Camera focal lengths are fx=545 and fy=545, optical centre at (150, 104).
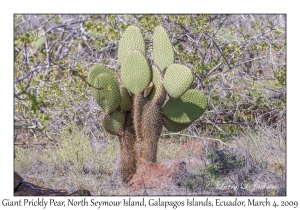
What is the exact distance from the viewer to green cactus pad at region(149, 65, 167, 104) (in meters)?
5.37

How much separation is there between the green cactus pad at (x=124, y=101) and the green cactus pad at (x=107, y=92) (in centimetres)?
14

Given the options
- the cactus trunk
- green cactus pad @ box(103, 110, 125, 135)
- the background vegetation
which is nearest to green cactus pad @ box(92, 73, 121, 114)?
green cactus pad @ box(103, 110, 125, 135)

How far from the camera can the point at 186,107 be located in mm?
5578

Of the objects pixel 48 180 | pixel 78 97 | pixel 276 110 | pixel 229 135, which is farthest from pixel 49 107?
pixel 276 110

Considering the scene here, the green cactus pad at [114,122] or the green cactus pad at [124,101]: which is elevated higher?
the green cactus pad at [124,101]

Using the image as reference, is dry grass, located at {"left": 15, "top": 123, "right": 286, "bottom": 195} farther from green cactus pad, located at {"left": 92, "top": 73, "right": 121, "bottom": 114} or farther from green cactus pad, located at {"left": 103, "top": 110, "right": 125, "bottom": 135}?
green cactus pad, located at {"left": 92, "top": 73, "right": 121, "bottom": 114}

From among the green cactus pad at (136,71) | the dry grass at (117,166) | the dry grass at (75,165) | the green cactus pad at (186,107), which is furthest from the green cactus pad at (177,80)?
the dry grass at (75,165)

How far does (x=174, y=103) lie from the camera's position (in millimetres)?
5562

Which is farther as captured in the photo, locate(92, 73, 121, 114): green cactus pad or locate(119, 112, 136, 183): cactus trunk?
locate(119, 112, 136, 183): cactus trunk

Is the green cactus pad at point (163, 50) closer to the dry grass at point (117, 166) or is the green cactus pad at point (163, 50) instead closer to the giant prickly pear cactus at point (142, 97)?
the giant prickly pear cactus at point (142, 97)

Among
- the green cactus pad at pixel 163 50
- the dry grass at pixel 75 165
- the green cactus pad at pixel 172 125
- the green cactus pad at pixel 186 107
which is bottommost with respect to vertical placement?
the dry grass at pixel 75 165

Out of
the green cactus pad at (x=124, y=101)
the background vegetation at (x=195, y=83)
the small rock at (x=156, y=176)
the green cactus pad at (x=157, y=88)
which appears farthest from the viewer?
the background vegetation at (x=195, y=83)

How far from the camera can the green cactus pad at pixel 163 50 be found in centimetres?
A: 558

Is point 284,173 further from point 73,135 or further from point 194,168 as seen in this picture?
point 73,135
